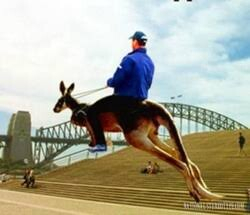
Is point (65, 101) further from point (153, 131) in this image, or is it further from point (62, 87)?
point (153, 131)

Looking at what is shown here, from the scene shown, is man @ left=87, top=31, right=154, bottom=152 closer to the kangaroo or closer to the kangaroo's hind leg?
the kangaroo

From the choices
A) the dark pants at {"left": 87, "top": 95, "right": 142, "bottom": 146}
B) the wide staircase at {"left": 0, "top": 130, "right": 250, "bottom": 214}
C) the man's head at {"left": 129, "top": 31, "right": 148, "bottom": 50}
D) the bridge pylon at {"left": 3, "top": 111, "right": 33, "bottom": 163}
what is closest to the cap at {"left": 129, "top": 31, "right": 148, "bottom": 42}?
the man's head at {"left": 129, "top": 31, "right": 148, "bottom": 50}

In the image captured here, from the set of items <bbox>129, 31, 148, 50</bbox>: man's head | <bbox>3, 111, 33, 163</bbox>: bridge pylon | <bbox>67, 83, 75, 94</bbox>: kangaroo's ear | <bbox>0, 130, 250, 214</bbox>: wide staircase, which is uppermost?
<bbox>3, 111, 33, 163</bbox>: bridge pylon

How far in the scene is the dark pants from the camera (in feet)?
12.4

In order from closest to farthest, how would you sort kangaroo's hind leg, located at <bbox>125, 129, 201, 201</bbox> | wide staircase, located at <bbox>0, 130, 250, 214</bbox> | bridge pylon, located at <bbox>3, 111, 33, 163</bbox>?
kangaroo's hind leg, located at <bbox>125, 129, 201, 201</bbox> → wide staircase, located at <bbox>0, 130, 250, 214</bbox> → bridge pylon, located at <bbox>3, 111, 33, 163</bbox>

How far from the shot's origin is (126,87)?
151 inches

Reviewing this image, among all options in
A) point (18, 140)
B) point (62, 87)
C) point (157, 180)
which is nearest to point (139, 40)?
point (62, 87)

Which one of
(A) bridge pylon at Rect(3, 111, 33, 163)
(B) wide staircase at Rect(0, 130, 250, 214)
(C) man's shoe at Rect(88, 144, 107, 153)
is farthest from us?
(A) bridge pylon at Rect(3, 111, 33, 163)

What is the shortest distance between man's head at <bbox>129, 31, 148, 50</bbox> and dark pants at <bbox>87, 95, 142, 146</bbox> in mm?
537

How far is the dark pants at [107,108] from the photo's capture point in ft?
12.4

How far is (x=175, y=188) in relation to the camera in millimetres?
26406

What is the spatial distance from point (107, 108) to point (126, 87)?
9.8 inches

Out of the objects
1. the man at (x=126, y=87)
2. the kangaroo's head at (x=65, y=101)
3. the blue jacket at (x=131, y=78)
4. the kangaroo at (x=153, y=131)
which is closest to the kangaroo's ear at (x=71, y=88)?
the kangaroo's head at (x=65, y=101)

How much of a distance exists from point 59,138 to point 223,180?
239 feet
